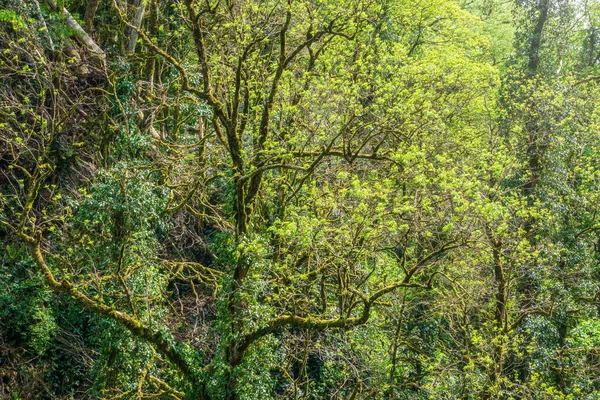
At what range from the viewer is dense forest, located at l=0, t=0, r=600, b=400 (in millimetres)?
13164

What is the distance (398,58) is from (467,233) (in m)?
9.07

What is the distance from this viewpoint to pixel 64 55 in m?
19.1

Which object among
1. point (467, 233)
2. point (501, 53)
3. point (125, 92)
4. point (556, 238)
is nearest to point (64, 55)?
point (125, 92)

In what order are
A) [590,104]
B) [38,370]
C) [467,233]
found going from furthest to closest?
[590,104] < [38,370] < [467,233]

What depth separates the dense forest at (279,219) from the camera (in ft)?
43.2

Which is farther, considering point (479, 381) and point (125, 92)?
point (125, 92)

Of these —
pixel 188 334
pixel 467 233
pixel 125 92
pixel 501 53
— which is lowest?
pixel 188 334

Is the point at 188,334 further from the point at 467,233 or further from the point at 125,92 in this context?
the point at 467,233

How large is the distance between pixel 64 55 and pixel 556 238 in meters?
14.5

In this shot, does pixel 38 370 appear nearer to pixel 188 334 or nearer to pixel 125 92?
pixel 188 334

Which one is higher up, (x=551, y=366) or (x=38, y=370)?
(x=551, y=366)

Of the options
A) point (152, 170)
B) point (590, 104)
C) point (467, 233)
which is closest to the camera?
point (467, 233)

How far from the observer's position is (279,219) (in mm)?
13883

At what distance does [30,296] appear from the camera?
17688 millimetres
